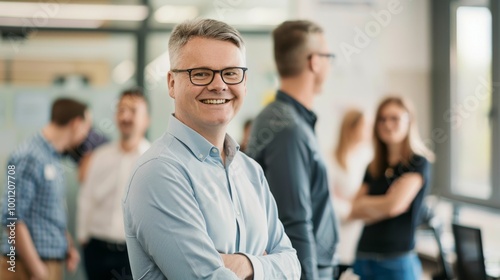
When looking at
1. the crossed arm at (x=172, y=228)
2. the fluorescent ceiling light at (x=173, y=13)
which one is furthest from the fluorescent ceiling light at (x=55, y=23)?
the crossed arm at (x=172, y=228)

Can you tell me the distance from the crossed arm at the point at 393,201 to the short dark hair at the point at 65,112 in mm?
1927

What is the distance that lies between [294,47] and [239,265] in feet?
3.32

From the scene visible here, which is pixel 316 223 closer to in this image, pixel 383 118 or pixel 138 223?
pixel 138 223

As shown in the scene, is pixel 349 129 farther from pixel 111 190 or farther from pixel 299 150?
pixel 299 150

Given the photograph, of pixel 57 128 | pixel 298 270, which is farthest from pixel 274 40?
pixel 57 128

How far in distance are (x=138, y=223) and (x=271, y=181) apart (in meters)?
0.80

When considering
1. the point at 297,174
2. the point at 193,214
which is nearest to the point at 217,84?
the point at 193,214

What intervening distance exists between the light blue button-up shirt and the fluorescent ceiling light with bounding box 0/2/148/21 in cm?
393

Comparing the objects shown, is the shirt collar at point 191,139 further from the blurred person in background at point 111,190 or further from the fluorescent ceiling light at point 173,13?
the fluorescent ceiling light at point 173,13

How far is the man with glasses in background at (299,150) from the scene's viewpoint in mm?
2133

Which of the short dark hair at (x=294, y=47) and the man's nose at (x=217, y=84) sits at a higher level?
the short dark hair at (x=294, y=47)

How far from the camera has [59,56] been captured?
5.22 m

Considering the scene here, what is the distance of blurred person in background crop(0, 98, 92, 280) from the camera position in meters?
3.23

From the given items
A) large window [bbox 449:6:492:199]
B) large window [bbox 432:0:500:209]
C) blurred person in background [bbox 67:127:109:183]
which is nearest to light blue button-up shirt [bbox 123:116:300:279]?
blurred person in background [bbox 67:127:109:183]
